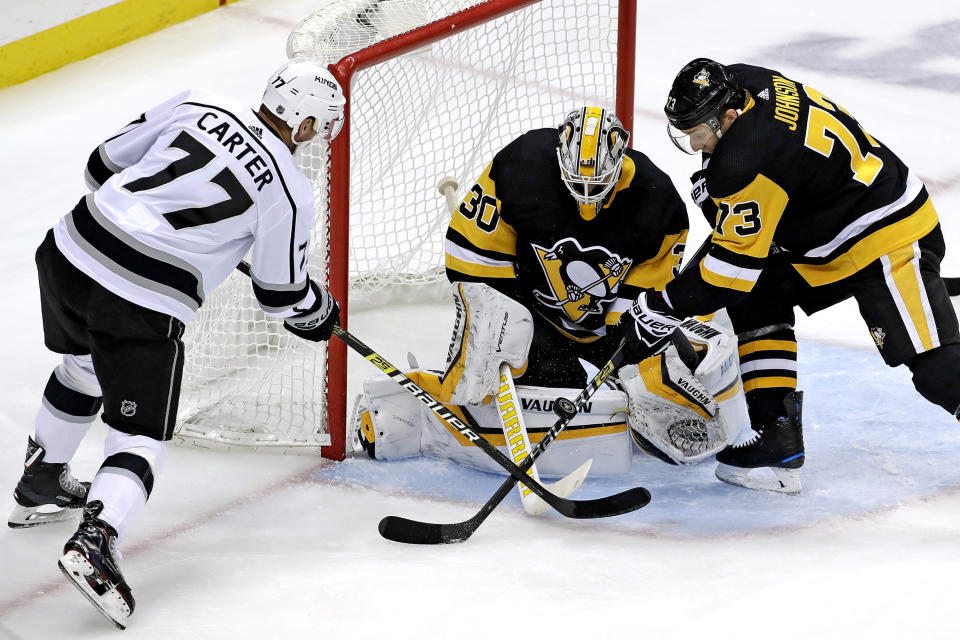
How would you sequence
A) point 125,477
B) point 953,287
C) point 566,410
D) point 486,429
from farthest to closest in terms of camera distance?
point 953,287 < point 486,429 < point 566,410 < point 125,477

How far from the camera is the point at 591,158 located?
280cm

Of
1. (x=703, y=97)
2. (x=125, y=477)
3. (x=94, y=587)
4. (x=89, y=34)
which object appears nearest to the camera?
(x=94, y=587)

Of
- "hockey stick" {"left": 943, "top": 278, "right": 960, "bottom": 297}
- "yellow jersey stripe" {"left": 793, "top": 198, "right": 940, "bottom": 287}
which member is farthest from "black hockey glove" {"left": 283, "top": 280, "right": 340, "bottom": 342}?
"hockey stick" {"left": 943, "top": 278, "right": 960, "bottom": 297}

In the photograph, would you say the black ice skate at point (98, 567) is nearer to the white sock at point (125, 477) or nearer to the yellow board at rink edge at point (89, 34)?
the white sock at point (125, 477)

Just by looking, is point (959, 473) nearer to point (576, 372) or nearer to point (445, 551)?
point (576, 372)

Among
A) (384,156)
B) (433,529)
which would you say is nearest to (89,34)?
(384,156)

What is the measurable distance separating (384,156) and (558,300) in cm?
79

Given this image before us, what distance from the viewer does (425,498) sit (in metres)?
3.02

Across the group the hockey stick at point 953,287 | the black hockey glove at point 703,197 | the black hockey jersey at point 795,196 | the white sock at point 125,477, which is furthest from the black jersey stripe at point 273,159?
the hockey stick at point 953,287

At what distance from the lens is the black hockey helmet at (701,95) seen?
270 centimetres

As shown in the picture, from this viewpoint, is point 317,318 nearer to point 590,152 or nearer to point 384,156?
point 590,152

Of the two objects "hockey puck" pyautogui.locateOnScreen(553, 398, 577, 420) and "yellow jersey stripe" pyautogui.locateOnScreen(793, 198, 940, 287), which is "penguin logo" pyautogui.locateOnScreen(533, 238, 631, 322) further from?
"yellow jersey stripe" pyautogui.locateOnScreen(793, 198, 940, 287)

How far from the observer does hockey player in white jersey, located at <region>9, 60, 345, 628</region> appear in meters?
2.45

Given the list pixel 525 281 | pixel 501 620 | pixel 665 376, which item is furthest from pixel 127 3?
pixel 501 620
